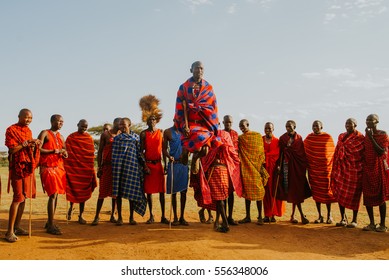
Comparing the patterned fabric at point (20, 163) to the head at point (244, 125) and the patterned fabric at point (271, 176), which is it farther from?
the patterned fabric at point (271, 176)

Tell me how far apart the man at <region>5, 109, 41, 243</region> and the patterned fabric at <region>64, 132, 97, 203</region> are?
1.88 metres

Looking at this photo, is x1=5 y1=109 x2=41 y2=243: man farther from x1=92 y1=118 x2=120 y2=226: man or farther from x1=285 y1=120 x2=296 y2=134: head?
x1=285 y1=120 x2=296 y2=134: head

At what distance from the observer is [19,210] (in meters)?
6.40

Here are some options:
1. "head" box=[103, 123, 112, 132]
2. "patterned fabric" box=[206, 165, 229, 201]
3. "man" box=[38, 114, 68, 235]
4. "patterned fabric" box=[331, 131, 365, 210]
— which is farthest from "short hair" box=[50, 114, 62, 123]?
"patterned fabric" box=[331, 131, 365, 210]

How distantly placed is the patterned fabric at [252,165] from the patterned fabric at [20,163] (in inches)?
178

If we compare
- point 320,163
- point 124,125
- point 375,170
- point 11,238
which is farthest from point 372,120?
point 11,238

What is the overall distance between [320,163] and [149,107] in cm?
462

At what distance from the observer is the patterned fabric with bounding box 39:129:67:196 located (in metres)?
6.66

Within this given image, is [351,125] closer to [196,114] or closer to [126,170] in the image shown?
[196,114]

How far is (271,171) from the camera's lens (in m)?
8.80
